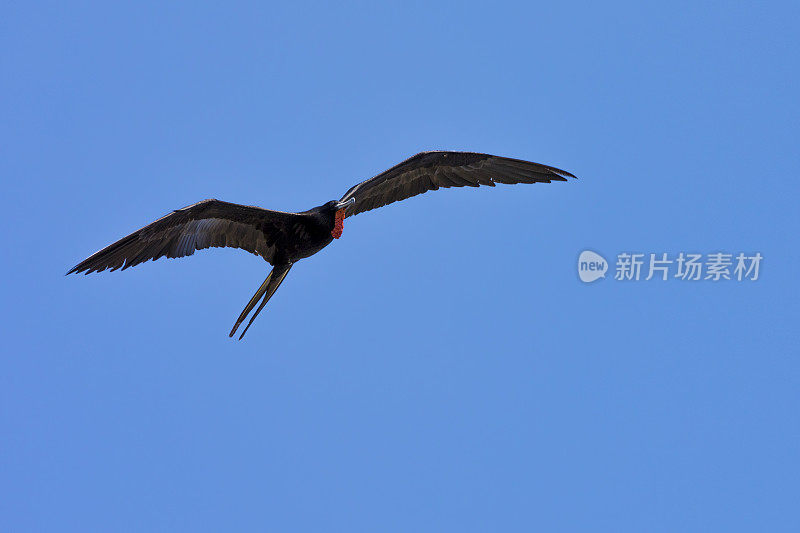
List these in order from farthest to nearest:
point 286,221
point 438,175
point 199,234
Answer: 1. point 438,175
2. point 286,221
3. point 199,234

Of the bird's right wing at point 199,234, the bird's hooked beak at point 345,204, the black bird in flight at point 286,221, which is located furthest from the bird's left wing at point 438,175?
the bird's right wing at point 199,234

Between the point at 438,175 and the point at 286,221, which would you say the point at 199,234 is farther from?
the point at 438,175

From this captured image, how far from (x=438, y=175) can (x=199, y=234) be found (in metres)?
3.05

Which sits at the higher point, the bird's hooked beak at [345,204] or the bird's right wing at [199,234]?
the bird's hooked beak at [345,204]

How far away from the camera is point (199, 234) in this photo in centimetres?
1112

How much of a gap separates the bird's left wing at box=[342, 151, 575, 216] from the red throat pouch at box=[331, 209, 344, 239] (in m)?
0.59

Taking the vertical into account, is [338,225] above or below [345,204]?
below

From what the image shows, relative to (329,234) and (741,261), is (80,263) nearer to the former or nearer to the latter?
(329,234)

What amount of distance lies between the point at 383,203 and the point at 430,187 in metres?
0.61

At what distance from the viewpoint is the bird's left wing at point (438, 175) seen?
39.4 feet

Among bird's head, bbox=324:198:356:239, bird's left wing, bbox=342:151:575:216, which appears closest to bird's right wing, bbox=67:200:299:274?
bird's head, bbox=324:198:356:239

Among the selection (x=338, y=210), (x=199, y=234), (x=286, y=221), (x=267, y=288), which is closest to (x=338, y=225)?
(x=338, y=210)

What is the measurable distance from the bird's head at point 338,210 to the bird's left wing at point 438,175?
0.55 metres

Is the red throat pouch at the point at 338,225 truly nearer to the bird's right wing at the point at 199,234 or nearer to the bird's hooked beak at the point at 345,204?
the bird's hooked beak at the point at 345,204
